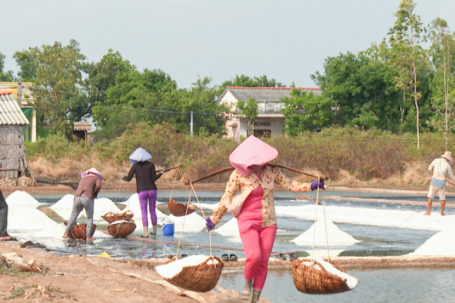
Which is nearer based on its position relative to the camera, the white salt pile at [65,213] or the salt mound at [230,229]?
the salt mound at [230,229]

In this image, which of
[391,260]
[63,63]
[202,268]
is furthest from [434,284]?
[63,63]

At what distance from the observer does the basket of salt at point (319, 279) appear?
7152mm

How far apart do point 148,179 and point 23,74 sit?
59384 millimetres

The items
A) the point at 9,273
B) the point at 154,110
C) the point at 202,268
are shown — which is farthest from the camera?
the point at 154,110

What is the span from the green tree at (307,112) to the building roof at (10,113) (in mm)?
23632

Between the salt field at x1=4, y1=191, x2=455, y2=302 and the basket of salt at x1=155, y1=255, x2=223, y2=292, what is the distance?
1719mm

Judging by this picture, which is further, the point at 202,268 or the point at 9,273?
the point at 9,273

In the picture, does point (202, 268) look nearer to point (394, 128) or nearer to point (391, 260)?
point (391, 260)

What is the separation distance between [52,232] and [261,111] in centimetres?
4560

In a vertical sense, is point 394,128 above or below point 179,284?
above

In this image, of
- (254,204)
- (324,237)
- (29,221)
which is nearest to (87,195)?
(29,221)

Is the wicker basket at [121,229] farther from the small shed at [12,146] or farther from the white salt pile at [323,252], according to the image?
the small shed at [12,146]

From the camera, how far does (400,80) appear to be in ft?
150

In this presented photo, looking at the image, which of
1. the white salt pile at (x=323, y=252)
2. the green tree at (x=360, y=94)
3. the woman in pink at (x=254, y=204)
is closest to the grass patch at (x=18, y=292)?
the woman in pink at (x=254, y=204)
